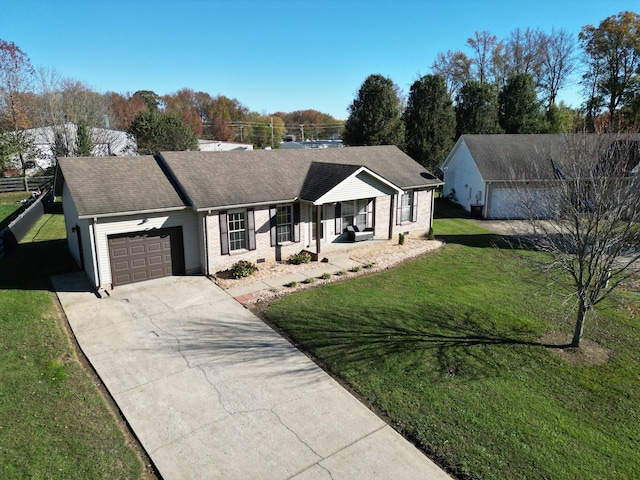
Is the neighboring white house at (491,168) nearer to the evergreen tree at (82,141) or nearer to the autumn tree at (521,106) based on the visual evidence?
the autumn tree at (521,106)

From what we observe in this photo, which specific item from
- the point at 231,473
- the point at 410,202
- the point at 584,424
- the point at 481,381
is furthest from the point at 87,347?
the point at 410,202

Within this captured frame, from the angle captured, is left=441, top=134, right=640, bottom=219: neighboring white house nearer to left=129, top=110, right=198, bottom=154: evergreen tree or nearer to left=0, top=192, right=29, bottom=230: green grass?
left=129, top=110, right=198, bottom=154: evergreen tree

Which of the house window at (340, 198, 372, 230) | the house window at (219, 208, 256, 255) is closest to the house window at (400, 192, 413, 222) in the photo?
the house window at (340, 198, 372, 230)

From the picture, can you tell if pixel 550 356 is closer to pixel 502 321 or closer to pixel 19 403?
pixel 502 321

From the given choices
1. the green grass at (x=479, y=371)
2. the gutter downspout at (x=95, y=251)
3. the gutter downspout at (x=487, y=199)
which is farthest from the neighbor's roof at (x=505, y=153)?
the gutter downspout at (x=95, y=251)

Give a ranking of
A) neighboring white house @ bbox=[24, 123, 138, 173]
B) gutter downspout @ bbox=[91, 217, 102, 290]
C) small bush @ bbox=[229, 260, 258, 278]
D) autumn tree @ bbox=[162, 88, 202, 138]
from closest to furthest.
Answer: gutter downspout @ bbox=[91, 217, 102, 290], small bush @ bbox=[229, 260, 258, 278], neighboring white house @ bbox=[24, 123, 138, 173], autumn tree @ bbox=[162, 88, 202, 138]

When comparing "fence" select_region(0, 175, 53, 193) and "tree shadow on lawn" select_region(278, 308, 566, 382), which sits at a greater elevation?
"fence" select_region(0, 175, 53, 193)

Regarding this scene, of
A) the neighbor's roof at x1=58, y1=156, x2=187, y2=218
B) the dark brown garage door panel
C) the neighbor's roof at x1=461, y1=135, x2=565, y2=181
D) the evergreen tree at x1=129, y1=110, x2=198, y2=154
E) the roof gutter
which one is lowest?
the dark brown garage door panel
